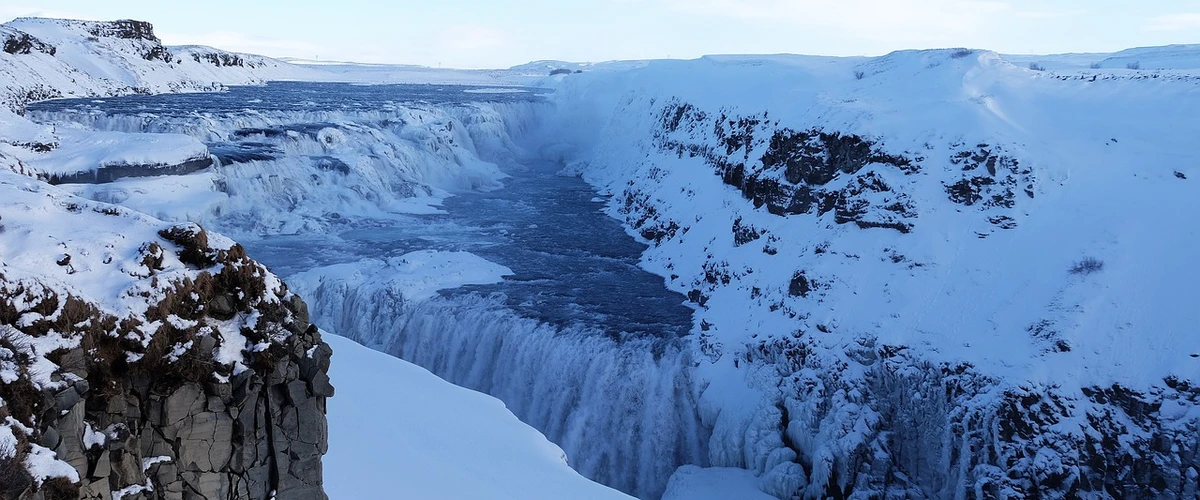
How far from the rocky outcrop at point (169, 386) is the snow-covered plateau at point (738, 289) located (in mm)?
43

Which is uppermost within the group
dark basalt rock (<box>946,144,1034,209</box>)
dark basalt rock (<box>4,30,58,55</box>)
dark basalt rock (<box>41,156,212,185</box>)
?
dark basalt rock (<box>4,30,58,55</box>)

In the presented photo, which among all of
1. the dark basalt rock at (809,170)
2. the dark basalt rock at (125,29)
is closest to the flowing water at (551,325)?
the dark basalt rock at (809,170)

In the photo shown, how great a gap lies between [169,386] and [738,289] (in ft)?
59.7

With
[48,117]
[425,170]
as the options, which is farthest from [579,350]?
[48,117]

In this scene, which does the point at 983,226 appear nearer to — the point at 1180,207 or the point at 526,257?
the point at 1180,207

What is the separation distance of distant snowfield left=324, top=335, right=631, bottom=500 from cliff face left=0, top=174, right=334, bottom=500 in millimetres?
1491

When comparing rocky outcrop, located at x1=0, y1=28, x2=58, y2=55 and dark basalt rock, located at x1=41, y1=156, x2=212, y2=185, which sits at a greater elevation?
rocky outcrop, located at x1=0, y1=28, x2=58, y2=55

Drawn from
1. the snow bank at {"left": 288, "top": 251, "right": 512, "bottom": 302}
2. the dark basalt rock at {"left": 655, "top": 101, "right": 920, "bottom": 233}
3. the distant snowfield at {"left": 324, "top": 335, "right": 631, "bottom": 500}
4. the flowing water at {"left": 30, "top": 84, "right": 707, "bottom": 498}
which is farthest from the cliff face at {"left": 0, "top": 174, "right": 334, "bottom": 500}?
the dark basalt rock at {"left": 655, "top": 101, "right": 920, "bottom": 233}

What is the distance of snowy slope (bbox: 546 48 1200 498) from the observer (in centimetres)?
1559

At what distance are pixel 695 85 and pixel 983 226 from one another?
91.1 feet

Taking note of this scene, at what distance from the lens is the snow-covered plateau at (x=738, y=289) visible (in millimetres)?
9453

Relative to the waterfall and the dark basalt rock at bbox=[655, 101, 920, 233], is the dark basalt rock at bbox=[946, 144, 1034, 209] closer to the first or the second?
the dark basalt rock at bbox=[655, 101, 920, 233]

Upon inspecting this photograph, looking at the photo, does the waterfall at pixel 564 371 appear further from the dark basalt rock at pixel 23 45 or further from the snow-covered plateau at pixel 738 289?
the dark basalt rock at pixel 23 45

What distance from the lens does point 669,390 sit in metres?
19.8
